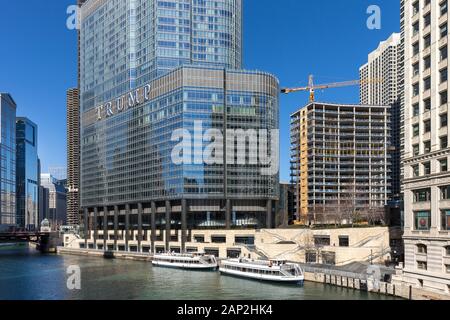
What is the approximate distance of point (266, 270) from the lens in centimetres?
8906

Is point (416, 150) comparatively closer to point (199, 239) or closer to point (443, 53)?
point (443, 53)

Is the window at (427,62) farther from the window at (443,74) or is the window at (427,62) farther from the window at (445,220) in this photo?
the window at (445,220)

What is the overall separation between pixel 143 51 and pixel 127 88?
623 inches

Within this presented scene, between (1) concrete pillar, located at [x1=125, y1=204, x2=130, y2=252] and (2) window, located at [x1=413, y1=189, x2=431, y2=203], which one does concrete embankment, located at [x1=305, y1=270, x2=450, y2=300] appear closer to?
(2) window, located at [x1=413, y1=189, x2=431, y2=203]

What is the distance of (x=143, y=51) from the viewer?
184125 mm

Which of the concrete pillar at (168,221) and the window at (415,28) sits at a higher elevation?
the window at (415,28)

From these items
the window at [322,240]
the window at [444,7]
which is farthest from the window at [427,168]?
the window at [322,240]

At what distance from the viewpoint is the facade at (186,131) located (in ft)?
512

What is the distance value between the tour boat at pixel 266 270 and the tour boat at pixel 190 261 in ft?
29.0

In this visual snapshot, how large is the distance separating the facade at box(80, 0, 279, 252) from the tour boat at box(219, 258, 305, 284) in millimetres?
49258

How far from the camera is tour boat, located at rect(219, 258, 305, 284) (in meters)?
83.8

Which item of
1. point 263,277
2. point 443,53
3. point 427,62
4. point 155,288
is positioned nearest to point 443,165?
point 443,53

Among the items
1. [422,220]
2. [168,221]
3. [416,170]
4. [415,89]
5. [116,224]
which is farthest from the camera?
[116,224]

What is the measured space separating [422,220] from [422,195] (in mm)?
3416
